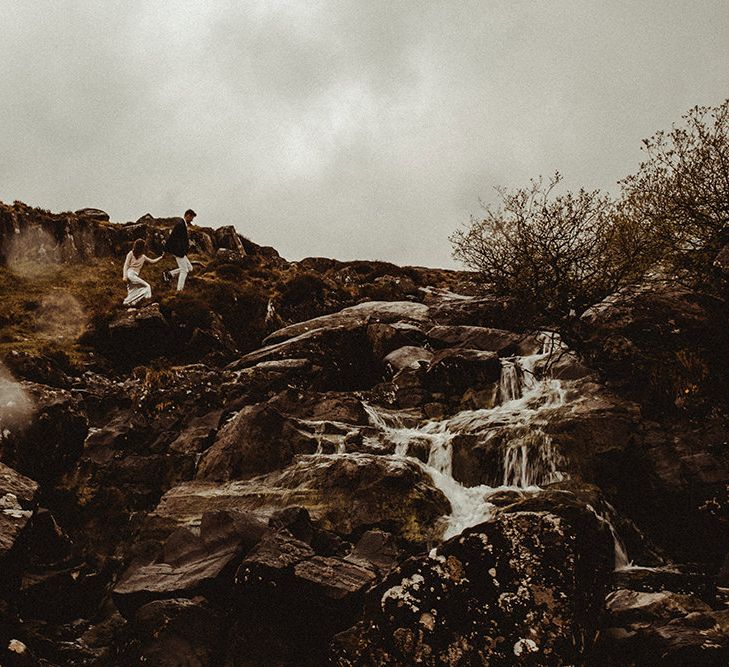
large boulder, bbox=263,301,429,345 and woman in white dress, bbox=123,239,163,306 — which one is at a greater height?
woman in white dress, bbox=123,239,163,306

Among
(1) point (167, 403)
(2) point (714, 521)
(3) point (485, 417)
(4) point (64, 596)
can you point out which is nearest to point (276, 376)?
(1) point (167, 403)

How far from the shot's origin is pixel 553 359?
2303 cm

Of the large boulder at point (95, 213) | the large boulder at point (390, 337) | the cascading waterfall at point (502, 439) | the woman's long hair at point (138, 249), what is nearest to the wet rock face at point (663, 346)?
the cascading waterfall at point (502, 439)

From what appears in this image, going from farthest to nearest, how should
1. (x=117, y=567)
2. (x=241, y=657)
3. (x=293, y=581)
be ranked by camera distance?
(x=117, y=567) → (x=293, y=581) → (x=241, y=657)

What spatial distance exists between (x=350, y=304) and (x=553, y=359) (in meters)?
14.6

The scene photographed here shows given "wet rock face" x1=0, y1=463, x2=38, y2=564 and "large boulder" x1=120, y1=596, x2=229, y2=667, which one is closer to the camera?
"large boulder" x1=120, y1=596, x2=229, y2=667

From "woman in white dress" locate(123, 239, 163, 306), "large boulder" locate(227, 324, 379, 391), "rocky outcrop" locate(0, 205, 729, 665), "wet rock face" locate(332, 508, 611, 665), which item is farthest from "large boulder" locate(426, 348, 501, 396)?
"woman in white dress" locate(123, 239, 163, 306)

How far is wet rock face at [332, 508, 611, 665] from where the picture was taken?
26.0 feet

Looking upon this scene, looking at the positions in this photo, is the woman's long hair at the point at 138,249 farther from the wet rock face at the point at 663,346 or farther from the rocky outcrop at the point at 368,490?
the wet rock face at the point at 663,346

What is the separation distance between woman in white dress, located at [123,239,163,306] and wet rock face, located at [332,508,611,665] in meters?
21.4

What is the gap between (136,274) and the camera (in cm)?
2758

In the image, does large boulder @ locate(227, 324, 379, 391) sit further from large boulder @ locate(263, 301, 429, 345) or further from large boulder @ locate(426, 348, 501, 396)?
large boulder @ locate(426, 348, 501, 396)

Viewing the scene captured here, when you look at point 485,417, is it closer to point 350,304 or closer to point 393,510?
point 393,510

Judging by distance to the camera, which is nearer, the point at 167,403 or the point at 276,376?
the point at 167,403
